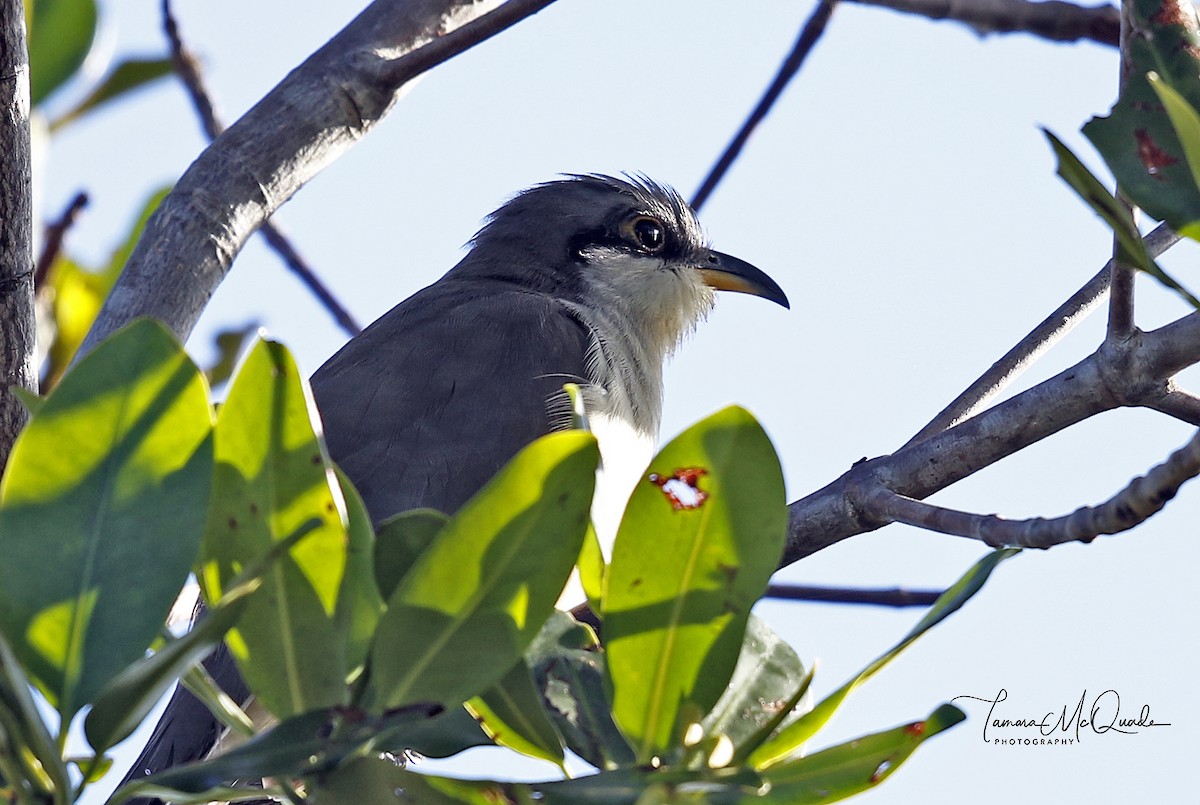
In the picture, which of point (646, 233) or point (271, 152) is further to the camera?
point (646, 233)

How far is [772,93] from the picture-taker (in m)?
4.36

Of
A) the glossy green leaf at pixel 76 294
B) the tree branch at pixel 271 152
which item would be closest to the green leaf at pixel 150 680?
the tree branch at pixel 271 152

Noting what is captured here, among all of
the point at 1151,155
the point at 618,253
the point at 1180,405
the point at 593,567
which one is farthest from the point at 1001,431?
the point at 618,253

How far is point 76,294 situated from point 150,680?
343 cm

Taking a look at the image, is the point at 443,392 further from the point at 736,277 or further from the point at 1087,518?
the point at 1087,518

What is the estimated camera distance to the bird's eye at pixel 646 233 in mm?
5820

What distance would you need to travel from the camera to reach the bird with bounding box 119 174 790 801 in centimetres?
386

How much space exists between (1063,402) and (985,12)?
204 cm

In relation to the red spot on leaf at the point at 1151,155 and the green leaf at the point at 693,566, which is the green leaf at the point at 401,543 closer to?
the green leaf at the point at 693,566

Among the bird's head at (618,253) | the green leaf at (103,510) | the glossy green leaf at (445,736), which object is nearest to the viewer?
the green leaf at (103,510)

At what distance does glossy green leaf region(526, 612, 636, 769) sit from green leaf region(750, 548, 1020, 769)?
0.57 ft

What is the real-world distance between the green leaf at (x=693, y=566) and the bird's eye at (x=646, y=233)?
4.18m

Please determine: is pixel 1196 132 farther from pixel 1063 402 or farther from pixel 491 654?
pixel 491 654

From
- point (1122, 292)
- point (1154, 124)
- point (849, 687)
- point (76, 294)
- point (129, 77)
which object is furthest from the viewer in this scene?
point (129, 77)
